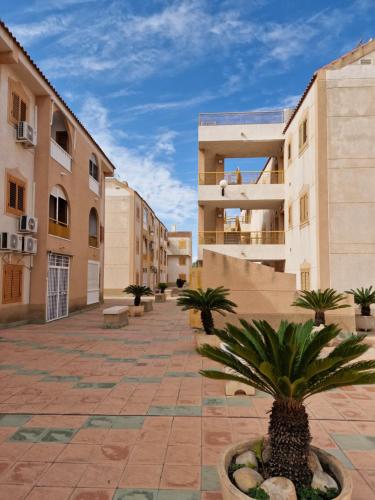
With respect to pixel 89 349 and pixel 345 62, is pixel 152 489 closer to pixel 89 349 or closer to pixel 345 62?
pixel 89 349

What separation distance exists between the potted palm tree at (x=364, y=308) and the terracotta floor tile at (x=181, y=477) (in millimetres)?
12924

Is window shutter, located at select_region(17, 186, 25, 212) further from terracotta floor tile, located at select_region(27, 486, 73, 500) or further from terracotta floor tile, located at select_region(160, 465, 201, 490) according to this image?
terracotta floor tile, located at select_region(160, 465, 201, 490)

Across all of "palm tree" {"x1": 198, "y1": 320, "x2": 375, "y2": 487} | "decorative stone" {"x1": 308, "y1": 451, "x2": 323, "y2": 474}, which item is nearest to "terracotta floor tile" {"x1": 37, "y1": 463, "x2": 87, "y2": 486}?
"palm tree" {"x1": 198, "y1": 320, "x2": 375, "y2": 487}

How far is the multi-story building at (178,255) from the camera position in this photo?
6794cm

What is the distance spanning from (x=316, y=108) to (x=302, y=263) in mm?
7220

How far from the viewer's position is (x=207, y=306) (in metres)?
11.9

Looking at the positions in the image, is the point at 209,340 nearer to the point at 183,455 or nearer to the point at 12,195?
the point at 183,455

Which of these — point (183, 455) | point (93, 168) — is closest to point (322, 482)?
point (183, 455)

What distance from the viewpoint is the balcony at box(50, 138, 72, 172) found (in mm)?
17828

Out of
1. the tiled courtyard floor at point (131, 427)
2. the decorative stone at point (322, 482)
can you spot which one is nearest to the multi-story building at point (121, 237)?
the tiled courtyard floor at point (131, 427)

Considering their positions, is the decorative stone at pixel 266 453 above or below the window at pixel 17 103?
below

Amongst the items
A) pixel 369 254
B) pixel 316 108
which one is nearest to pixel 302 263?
pixel 369 254

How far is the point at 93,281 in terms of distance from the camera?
2489 centimetres

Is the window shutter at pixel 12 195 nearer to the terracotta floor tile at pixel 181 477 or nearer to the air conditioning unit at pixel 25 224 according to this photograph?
Answer: the air conditioning unit at pixel 25 224
